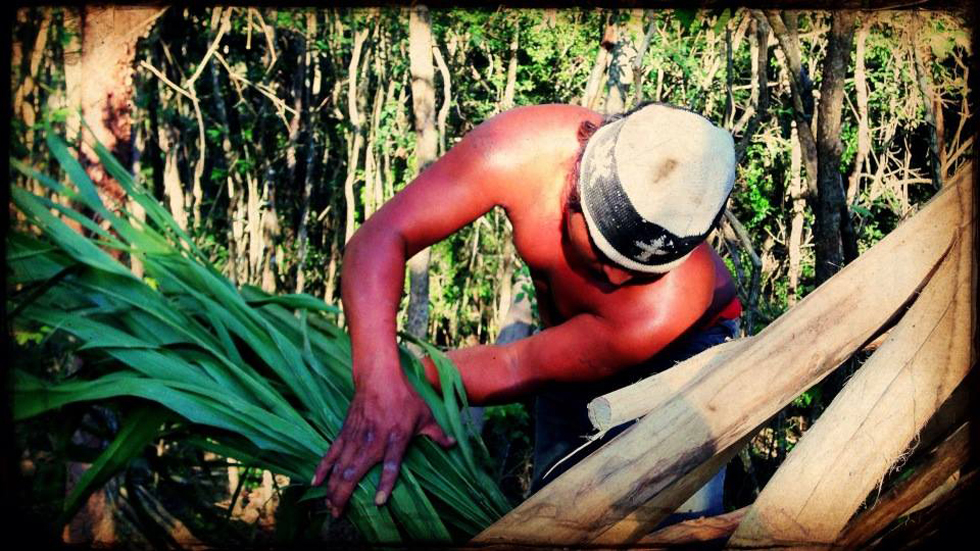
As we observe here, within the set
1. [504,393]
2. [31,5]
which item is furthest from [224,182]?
[31,5]

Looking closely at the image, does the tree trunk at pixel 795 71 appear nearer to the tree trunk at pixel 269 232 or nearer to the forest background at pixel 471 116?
the forest background at pixel 471 116

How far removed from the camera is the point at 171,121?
21.5 ft

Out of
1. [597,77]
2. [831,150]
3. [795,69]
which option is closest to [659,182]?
[831,150]

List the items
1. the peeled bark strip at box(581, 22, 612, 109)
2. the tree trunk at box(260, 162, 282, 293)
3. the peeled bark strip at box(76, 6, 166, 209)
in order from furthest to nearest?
the tree trunk at box(260, 162, 282, 293) → the peeled bark strip at box(581, 22, 612, 109) → the peeled bark strip at box(76, 6, 166, 209)

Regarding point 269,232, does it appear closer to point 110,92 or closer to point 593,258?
point 110,92

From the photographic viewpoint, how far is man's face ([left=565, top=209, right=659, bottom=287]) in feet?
5.84

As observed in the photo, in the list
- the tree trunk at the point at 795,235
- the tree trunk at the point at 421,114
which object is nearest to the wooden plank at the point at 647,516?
the tree trunk at the point at 421,114

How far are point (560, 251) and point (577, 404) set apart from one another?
1.99 feet

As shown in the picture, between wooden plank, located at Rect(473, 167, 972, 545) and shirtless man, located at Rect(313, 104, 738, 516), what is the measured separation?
41cm

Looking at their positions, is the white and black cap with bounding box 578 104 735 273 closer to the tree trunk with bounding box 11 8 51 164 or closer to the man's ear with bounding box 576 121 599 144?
the man's ear with bounding box 576 121 599 144

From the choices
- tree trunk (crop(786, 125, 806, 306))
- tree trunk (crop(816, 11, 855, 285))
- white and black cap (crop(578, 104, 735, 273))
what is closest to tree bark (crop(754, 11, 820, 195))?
tree trunk (crop(816, 11, 855, 285))

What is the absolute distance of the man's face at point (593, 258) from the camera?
1780 millimetres

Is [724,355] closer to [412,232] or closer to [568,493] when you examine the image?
[568,493]

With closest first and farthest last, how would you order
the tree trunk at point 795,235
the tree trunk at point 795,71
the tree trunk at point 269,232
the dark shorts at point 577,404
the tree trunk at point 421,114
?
the dark shorts at point 577,404, the tree trunk at point 795,71, the tree trunk at point 421,114, the tree trunk at point 795,235, the tree trunk at point 269,232
